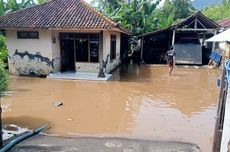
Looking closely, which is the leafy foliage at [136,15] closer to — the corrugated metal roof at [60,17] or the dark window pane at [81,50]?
the corrugated metal roof at [60,17]

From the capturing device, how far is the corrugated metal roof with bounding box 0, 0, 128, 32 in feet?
47.9

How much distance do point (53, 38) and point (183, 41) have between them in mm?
12299

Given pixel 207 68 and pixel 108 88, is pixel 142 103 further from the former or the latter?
pixel 207 68

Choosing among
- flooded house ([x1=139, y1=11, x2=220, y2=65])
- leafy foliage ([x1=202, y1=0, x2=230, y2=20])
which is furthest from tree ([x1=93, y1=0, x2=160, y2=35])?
leafy foliage ([x1=202, y1=0, x2=230, y2=20])

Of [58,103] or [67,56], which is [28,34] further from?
[58,103]

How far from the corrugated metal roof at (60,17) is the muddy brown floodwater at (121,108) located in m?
3.01

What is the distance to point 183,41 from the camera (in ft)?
76.9

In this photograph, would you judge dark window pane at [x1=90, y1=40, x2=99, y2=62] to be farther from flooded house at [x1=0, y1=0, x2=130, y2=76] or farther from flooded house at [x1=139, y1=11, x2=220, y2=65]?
flooded house at [x1=139, y1=11, x2=220, y2=65]

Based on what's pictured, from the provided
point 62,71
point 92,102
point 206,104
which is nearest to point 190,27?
point 62,71

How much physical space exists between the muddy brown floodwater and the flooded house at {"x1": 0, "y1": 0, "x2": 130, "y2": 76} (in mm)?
1264

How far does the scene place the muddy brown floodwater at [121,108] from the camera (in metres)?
7.67

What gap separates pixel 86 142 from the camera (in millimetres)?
6555

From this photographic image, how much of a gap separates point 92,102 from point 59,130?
9.93 feet

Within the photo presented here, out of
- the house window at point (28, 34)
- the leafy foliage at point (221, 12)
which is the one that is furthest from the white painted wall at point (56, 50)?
the leafy foliage at point (221, 12)
